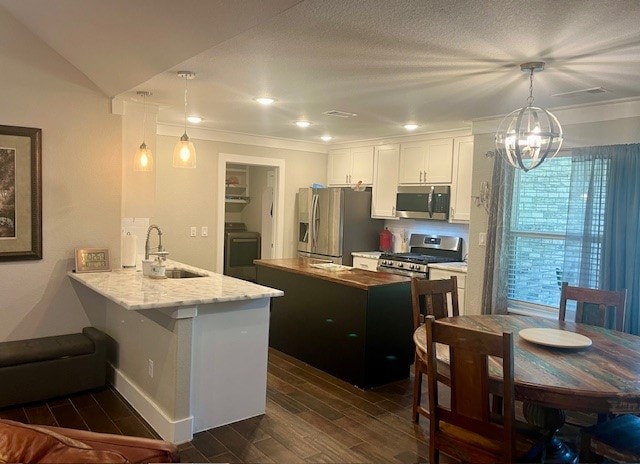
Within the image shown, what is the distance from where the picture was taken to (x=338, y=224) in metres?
6.22

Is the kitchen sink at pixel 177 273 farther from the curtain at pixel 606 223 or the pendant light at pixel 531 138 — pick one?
the curtain at pixel 606 223

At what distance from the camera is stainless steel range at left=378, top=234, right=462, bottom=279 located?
538 cm

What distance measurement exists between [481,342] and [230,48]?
6.63 feet

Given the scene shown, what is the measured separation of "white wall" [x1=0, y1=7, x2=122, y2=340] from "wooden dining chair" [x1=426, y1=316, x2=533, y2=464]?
3.02 metres

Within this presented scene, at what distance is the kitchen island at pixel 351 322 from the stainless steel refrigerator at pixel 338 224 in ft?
5.56

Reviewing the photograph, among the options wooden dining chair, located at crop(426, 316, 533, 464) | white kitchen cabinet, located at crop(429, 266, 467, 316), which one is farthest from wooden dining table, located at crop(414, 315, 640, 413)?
white kitchen cabinet, located at crop(429, 266, 467, 316)

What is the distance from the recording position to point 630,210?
12.0ft

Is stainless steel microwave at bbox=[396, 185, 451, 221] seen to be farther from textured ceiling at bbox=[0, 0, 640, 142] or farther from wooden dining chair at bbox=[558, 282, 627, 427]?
wooden dining chair at bbox=[558, 282, 627, 427]

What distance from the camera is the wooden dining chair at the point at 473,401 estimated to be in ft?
6.61

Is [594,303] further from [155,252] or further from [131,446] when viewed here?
[155,252]

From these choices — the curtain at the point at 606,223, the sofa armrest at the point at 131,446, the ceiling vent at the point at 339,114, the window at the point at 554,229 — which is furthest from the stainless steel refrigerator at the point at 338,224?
the sofa armrest at the point at 131,446

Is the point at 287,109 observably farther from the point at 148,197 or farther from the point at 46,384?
the point at 46,384

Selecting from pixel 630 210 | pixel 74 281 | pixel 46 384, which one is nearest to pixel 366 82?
pixel 630 210

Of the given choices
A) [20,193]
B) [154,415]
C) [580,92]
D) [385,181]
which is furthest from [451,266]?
[20,193]
